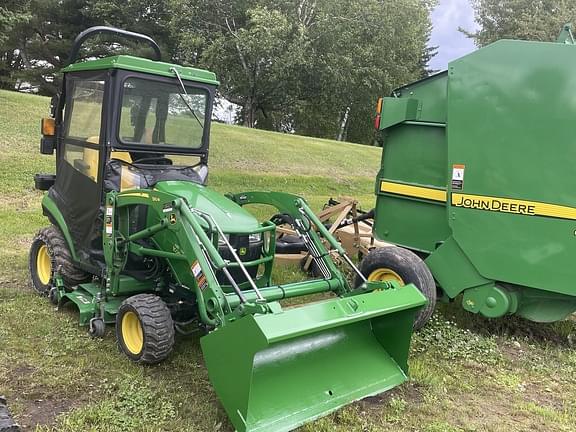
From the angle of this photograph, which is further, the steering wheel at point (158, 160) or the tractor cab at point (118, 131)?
the steering wheel at point (158, 160)

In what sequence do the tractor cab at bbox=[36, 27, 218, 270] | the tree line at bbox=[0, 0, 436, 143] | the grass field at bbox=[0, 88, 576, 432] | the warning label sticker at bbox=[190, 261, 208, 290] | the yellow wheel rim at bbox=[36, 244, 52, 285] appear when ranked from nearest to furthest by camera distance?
the grass field at bbox=[0, 88, 576, 432]
the warning label sticker at bbox=[190, 261, 208, 290]
the tractor cab at bbox=[36, 27, 218, 270]
the yellow wheel rim at bbox=[36, 244, 52, 285]
the tree line at bbox=[0, 0, 436, 143]

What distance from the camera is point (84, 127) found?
4812mm

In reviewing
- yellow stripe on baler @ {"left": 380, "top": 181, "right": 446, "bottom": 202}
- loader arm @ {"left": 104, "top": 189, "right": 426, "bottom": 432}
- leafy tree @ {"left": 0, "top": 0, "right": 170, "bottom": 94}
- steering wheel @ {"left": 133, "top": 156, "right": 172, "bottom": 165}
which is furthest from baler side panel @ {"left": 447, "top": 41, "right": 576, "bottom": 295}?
leafy tree @ {"left": 0, "top": 0, "right": 170, "bottom": 94}

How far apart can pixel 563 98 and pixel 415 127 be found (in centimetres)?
137

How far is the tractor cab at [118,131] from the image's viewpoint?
4.48 m

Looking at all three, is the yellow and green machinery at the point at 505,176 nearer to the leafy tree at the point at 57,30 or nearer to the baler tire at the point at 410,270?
the baler tire at the point at 410,270

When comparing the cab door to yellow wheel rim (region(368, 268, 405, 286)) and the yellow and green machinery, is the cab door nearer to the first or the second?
yellow wheel rim (region(368, 268, 405, 286))

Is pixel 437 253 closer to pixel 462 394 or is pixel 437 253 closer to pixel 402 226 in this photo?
pixel 402 226

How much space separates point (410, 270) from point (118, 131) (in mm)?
2599

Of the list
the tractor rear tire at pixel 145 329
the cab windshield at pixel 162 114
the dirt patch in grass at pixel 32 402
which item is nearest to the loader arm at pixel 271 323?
the tractor rear tire at pixel 145 329

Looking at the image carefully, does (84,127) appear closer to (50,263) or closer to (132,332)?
(50,263)

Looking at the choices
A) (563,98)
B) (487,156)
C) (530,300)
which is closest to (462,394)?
(530,300)

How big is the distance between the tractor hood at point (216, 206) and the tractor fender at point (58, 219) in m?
1.07

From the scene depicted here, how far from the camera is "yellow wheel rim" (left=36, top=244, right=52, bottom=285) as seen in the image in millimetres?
5297
